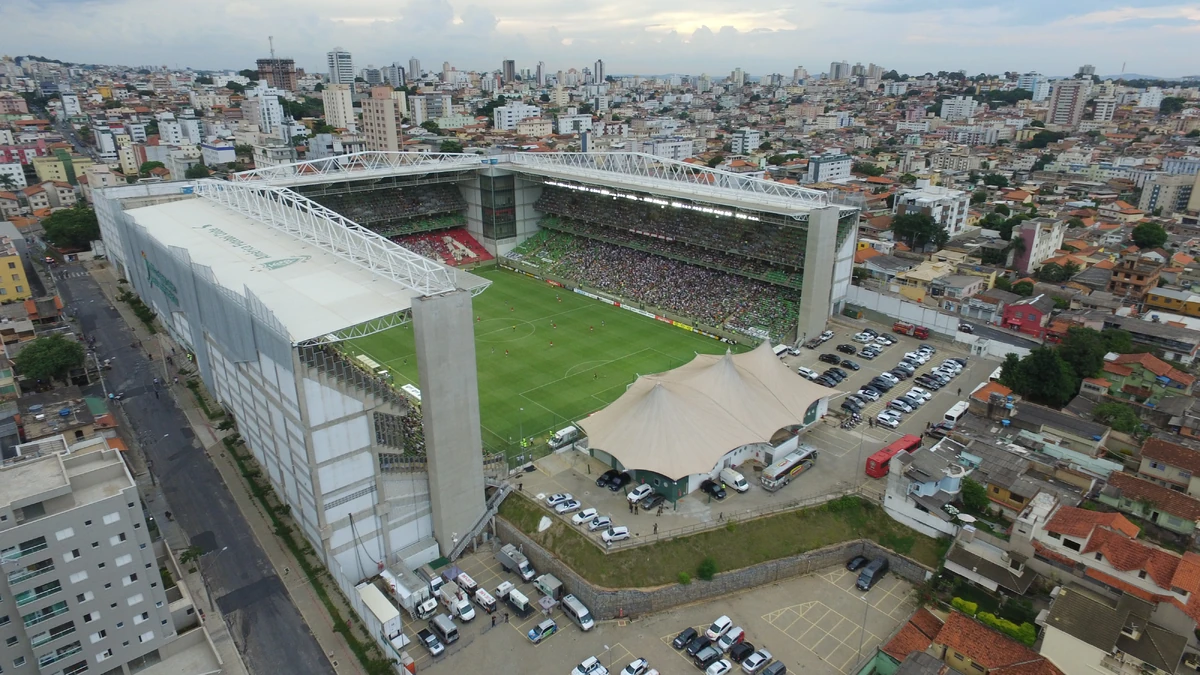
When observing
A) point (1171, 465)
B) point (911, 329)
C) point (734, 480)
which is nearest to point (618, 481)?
point (734, 480)

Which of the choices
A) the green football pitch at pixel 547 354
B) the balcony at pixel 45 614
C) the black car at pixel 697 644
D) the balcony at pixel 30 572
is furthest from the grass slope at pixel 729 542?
the balcony at pixel 30 572

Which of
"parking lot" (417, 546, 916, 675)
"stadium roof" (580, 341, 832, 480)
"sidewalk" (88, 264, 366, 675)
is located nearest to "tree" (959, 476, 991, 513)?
"parking lot" (417, 546, 916, 675)

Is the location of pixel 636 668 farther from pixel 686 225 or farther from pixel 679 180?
pixel 679 180

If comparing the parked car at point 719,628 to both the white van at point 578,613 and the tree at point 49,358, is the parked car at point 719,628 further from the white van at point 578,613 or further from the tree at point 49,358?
the tree at point 49,358

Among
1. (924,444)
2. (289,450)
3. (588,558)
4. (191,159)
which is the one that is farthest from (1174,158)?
(191,159)

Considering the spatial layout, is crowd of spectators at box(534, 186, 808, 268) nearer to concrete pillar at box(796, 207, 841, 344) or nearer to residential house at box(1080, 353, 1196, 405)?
concrete pillar at box(796, 207, 841, 344)
